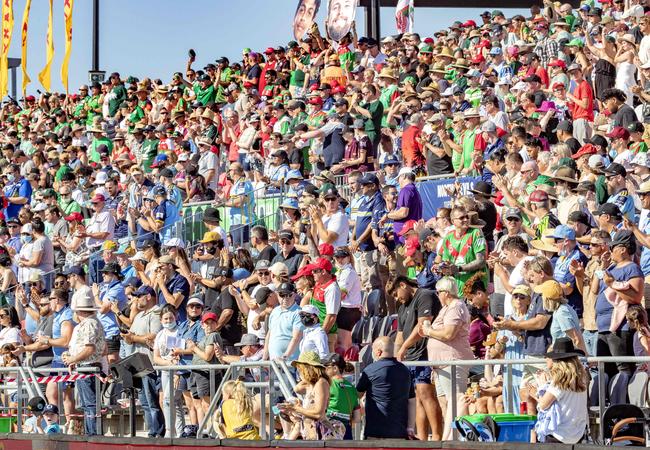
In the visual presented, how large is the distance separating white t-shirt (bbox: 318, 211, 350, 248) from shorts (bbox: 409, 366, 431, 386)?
15.2ft

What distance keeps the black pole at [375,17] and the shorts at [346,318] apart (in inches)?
829

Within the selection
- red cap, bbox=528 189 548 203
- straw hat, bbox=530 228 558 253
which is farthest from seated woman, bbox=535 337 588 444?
red cap, bbox=528 189 548 203

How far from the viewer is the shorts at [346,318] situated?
15.7m

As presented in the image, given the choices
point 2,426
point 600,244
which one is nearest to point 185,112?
point 2,426

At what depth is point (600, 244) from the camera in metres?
13.4

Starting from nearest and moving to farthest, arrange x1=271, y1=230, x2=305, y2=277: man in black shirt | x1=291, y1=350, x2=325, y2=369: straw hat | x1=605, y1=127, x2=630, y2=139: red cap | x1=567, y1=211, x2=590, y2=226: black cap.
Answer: x1=291, y1=350, x2=325, y2=369: straw hat → x1=567, y1=211, x2=590, y2=226: black cap → x1=605, y1=127, x2=630, y2=139: red cap → x1=271, y1=230, x2=305, y2=277: man in black shirt

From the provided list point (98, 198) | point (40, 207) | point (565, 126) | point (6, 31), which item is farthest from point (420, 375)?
point (6, 31)

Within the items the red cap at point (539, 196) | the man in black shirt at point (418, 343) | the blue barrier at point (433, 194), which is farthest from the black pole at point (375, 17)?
the man in black shirt at point (418, 343)

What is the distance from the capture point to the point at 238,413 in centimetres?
1320

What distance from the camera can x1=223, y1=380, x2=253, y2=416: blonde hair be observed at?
43.0ft

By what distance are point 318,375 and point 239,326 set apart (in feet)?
13.8

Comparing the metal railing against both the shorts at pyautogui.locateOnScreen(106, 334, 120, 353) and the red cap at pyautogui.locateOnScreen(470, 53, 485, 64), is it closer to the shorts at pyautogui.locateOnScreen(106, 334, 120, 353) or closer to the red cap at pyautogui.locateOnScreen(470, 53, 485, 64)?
the shorts at pyautogui.locateOnScreen(106, 334, 120, 353)

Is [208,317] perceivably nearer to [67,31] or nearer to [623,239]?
[623,239]

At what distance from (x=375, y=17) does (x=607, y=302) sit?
25.2m
